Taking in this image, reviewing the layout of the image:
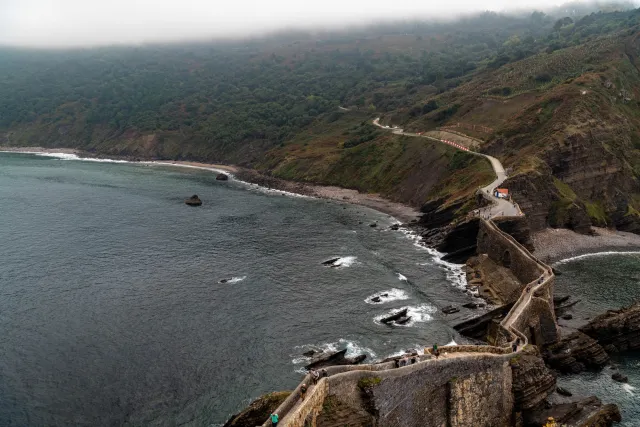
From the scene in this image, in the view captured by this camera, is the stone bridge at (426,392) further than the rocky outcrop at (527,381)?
No

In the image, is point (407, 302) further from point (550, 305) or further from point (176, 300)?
point (176, 300)

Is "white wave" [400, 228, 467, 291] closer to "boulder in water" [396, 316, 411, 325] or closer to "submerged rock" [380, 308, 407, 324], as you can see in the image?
"submerged rock" [380, 308, 407, 324]

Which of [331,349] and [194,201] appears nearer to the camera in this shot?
[331,349]

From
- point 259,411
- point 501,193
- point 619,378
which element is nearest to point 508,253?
point 501,193

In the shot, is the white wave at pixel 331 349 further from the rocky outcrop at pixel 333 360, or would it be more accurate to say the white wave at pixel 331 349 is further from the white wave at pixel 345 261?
the white wave at pixel 345 261

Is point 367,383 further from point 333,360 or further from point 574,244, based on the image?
point 574,244

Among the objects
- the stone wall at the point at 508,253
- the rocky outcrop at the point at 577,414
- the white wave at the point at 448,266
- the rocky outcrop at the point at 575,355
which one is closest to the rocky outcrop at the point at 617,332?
the rocky outcrop at the point at 575,355
